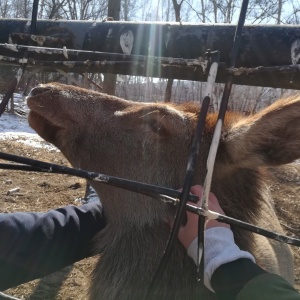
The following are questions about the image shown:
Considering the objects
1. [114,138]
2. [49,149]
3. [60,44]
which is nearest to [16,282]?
[114,138]

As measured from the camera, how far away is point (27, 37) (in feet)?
5.82

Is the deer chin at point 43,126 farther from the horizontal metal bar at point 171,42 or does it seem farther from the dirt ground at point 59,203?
the dirt ground at point 59,203

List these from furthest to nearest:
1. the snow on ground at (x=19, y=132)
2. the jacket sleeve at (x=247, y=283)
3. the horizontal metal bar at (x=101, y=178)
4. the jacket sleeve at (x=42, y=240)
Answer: the snow on ground at (x=19, y=132)
the jacket sleeve at (x=42, y=240)
the jacket sleeve at (x=247, y=283)
the horizontal metal bar at (x=101, y=178)

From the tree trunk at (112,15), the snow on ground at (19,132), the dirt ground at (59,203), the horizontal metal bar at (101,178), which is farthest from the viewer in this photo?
the snow on ground at (19,132)

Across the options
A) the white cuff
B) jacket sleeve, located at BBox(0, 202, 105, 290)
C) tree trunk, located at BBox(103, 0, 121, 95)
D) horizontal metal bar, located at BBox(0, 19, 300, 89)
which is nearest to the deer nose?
horizontal metal bar, located at BBox(0, 19, 300, 89)

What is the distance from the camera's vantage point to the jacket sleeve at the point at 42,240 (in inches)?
86.6

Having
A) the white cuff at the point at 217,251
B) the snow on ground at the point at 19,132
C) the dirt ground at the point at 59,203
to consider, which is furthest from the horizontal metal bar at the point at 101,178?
the snow on ground at the point at 19,132

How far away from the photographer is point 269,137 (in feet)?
5.90

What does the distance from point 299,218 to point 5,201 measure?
14.4ft

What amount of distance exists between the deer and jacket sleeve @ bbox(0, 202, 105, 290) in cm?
18

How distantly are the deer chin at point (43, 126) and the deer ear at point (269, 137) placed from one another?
865mm

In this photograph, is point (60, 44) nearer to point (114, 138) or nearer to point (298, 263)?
point (114, 138)

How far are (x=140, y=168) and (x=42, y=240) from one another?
0.69 metres

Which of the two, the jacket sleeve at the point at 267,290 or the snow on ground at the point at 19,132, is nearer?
the jacket sleeve at the point at 267,290
